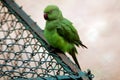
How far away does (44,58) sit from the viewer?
3.08 metres

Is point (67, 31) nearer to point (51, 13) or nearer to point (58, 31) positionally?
point (58, 31)

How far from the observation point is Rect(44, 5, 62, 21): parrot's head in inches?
133

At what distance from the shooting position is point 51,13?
11.1 ft

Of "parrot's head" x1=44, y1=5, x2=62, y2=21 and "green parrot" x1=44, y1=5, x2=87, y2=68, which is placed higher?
"parrot's head" x1=44, y1=5, x2=62, y2=21

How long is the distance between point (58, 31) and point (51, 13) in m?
0.18

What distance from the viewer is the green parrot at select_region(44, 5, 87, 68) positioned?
11.2 feet

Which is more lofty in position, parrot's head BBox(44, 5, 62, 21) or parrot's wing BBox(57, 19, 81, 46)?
parrot's head BBox(44, 5, 62, 21)

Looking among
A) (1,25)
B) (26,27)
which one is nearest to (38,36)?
(26,27)

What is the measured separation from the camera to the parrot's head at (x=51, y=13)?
3.38 m

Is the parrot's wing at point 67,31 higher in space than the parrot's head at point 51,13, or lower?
lower

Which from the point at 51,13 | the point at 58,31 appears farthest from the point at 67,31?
the point at 51,13

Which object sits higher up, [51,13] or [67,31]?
[51,13]

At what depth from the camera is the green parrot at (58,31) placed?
340 centimetres

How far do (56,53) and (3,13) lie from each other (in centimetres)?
57
